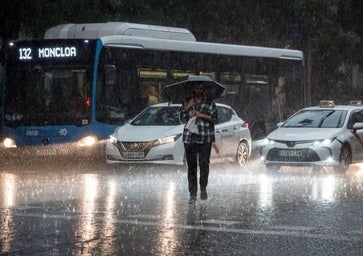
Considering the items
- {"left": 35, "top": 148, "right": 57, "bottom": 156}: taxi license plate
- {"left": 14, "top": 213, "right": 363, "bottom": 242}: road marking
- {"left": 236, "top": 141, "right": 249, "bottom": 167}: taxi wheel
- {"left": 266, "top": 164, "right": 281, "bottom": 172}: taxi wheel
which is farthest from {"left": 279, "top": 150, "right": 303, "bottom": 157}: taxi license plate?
{"left": 14, "top": 213, "right": 363, "bottom": 242}: road marking

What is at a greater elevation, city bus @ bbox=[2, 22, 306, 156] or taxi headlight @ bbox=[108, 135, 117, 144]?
city bus @ bbox=[2, 22, 306, 156]

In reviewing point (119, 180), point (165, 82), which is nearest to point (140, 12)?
point (165, 82)

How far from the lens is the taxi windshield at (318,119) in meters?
19.9

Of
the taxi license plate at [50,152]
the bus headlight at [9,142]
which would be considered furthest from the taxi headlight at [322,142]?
the bus headlight at [9,142]

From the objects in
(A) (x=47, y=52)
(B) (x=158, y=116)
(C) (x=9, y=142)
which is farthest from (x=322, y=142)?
(C) (x=9, y=142)

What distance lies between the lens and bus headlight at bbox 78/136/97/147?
21.2 m

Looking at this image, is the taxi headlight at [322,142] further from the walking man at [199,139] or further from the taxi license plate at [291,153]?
the walking man at [199,139]

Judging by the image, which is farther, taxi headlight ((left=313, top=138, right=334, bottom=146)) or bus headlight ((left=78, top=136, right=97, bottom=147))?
bus headlight ((left=78, top=136, right=97, bottom=147))

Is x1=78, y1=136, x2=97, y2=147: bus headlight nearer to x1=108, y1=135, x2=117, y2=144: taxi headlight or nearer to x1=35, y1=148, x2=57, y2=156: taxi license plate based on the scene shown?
x1=35, y1=148, x2=57, y2=156: taxi license plate

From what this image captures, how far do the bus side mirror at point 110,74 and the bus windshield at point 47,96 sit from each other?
17.0 inches

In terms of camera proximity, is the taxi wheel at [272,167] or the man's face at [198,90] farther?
the taxi wheel at [272,167]

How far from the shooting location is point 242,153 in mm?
21625

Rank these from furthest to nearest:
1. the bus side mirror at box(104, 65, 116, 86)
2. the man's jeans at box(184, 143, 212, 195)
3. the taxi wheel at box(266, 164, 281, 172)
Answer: the bus side mirror at box(104, 65, 116, 86)
the taxi wheel at box(266, 164, 281, 172)
the man's jeans at box(184, 143, 212, 195)

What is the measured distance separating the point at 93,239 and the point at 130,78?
1259 cm
